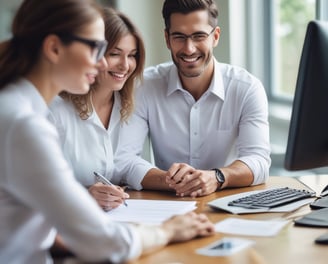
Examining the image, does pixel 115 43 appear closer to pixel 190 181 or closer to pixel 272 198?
pixel 190 181

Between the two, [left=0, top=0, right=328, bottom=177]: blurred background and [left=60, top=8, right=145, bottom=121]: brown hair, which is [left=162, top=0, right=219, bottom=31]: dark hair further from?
[left=0, top=0, right=328, bottom=177]: blurred background

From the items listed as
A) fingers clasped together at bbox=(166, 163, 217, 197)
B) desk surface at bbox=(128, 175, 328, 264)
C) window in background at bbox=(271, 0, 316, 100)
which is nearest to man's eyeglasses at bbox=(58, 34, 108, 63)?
desk surface at bbox=(128, 175, 328, 264)

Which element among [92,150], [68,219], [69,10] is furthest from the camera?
[92,150]

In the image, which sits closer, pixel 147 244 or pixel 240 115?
pixel 147 244

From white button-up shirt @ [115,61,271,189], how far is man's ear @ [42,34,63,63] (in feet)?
3.29

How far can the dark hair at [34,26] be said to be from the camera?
1336 mm

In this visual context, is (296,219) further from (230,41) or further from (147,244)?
(230,41)

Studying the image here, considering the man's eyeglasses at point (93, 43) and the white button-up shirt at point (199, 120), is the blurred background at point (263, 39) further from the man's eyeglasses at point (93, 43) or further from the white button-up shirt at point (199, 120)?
the man's eyeglasses at point (93, 43)

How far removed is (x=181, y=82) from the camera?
2.53 metres

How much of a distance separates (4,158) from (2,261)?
26cm

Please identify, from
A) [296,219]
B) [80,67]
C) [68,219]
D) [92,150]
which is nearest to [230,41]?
[92,150]

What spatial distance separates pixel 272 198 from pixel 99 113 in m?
0.78

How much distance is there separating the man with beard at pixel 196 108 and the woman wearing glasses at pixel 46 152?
919 mm

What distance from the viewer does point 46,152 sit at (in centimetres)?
120
